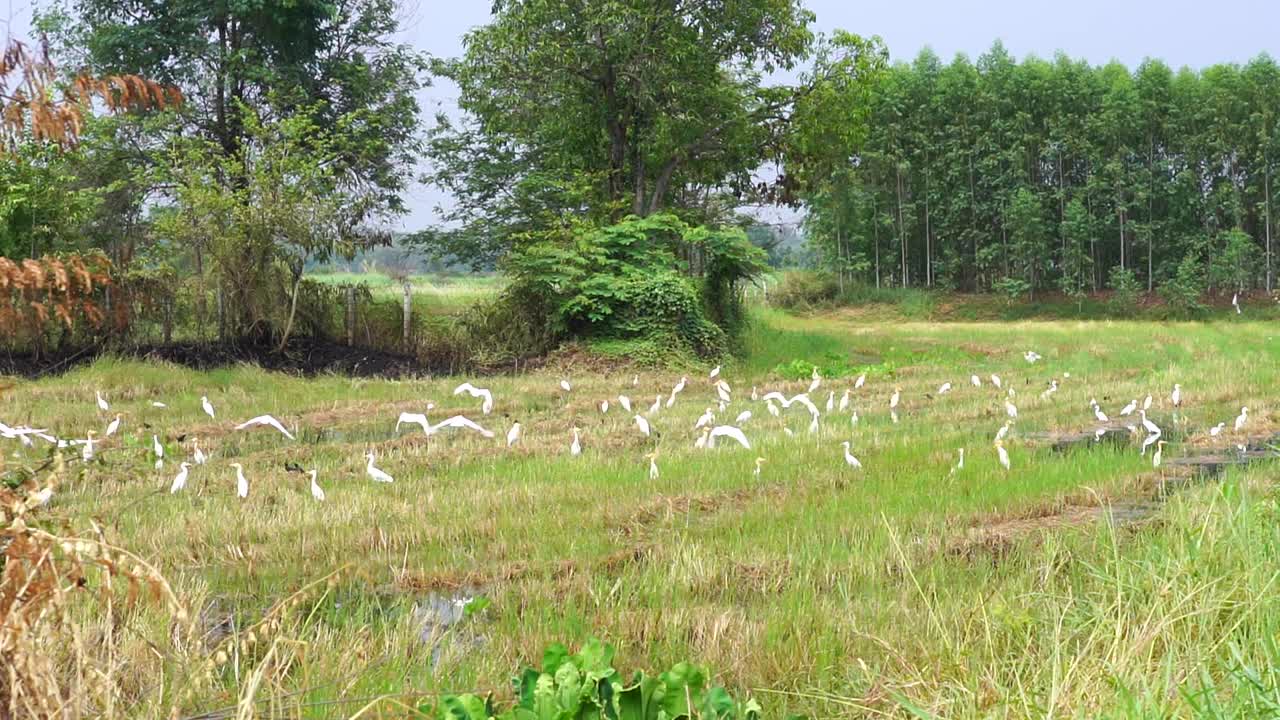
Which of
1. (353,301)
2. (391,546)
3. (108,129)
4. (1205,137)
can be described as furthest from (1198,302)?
(391,546)

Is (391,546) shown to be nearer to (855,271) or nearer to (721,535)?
(721,535)

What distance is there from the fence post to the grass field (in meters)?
6.31

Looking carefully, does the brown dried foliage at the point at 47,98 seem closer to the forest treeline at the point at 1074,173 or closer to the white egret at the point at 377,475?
the white egret at the point at 377,475

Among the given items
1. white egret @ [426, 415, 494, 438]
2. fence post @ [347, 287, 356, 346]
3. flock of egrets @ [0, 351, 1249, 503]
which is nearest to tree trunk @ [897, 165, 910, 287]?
flock of egrets @ [0, 351, 1249, 503]

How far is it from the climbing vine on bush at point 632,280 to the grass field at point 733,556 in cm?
513

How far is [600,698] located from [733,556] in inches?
102

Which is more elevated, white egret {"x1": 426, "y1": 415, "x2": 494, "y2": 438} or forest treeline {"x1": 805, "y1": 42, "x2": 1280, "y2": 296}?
forest treeline {"x1": 805, "y1": 42, "x2": 1280, "y2": 296}

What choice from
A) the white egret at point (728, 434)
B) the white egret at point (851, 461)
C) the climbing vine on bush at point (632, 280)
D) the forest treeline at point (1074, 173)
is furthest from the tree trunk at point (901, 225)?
the white egret at point (851, 461)

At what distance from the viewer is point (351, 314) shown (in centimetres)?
1891

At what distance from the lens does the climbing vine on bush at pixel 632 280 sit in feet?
57.4

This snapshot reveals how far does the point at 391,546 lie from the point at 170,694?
266 centimetres

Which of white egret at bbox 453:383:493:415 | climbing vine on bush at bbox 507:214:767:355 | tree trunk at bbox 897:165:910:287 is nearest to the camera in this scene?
white egret at bbox 453:383:493:415

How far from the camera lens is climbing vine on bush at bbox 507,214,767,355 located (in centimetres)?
1748

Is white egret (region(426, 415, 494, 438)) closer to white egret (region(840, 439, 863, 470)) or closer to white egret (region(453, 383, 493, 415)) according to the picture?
white egret (region(453, 383, 493, 415))
